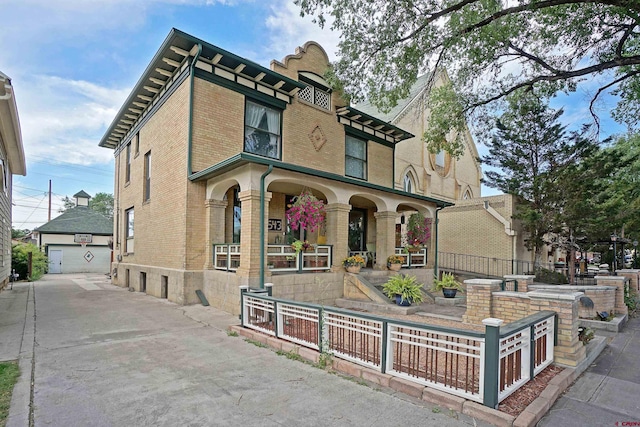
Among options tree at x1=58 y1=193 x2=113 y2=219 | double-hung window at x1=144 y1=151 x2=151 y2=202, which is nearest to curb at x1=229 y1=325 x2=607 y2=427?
double-hung window at x1=144 y1=151 x2=151 y2=202

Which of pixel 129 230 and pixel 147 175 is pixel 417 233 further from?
pixel 129 230

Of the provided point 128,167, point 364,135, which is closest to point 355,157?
point 364,135

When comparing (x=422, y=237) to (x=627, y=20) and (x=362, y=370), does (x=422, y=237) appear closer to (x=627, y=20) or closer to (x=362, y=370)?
(x=627, y=20)

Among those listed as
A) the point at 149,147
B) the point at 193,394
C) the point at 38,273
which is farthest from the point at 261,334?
the point at 38,273

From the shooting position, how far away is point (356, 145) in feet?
49.8

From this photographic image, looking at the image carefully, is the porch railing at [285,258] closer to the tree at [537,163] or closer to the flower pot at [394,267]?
the flower pot at [394,267]

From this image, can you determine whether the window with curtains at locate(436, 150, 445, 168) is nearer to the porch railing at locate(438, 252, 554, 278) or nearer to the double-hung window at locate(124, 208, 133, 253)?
the porch railing at locate(438, 252, 554, 278)

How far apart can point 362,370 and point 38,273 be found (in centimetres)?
2520

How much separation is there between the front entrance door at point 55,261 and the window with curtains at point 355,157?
24911 mm

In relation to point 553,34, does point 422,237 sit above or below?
below

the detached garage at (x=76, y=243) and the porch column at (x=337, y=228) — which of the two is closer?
the porch column at (x=337, y=228)

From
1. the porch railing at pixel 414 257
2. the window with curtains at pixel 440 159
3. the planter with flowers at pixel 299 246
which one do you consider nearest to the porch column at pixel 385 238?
the porch railing at pixel 414 257

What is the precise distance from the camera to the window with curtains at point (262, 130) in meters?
11.5

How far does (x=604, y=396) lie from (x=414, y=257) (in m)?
9.15
